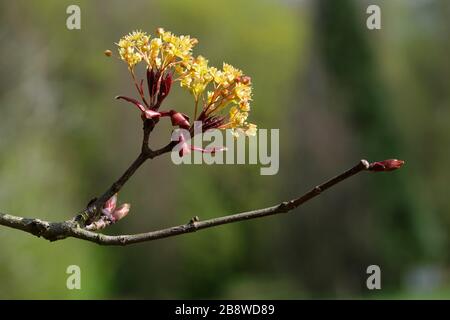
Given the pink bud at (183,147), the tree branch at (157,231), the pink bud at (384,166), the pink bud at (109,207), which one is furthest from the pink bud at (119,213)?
the pink bud at (384,166)

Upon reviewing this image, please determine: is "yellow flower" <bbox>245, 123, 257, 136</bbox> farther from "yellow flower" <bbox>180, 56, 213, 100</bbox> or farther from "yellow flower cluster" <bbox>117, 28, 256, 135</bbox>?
"yellow flower" <bbox>180, 56, 213, 100</bbox>

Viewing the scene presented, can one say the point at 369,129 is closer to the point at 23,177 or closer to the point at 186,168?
the point at 186,168

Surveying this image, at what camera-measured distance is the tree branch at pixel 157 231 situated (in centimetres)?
117

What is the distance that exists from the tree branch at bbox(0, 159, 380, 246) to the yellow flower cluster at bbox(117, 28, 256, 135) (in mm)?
111

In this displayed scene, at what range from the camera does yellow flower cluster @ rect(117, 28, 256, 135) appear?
1281 millimetres

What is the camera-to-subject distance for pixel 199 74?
4.21 ft

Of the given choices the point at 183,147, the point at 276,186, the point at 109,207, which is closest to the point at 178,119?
the point at 183,147

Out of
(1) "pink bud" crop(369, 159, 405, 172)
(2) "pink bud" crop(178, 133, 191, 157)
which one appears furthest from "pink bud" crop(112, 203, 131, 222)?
(1) "pink bud" crop(369, 159, 405, 172)

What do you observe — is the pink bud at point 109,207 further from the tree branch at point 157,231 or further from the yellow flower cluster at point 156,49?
the yellow flower cluster at point 156,49

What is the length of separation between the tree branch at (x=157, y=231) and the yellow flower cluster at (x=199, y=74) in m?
0.11

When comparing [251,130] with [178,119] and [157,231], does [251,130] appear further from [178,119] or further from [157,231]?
[157,231]

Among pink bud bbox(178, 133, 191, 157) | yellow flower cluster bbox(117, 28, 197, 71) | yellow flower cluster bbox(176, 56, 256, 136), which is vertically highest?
yellow flower cluster bbox(117, 28, 197, 71)

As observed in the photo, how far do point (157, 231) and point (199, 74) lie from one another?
28cm

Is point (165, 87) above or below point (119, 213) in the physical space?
above
